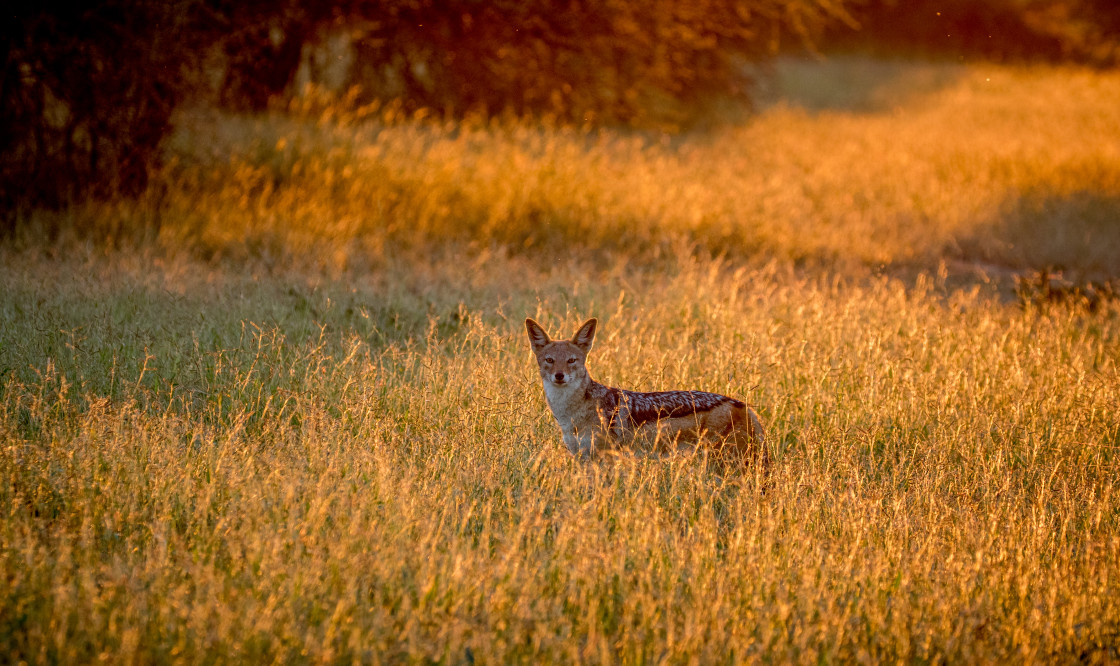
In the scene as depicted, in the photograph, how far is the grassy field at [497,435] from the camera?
322 cm

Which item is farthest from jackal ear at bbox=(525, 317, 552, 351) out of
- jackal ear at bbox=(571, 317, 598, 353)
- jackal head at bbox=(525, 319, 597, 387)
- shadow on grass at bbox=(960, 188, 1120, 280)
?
shadow on grass at bbox=(960, 188, 1120, 280)

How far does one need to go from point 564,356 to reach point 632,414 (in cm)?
51

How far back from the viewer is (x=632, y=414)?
4.68 m

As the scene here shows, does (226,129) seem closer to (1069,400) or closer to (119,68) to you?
(119,68)

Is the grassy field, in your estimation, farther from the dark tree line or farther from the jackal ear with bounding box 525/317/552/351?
the dark tree line

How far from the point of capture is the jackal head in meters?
4.73

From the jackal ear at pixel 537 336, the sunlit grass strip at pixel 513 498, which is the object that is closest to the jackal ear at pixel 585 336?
the jackal ear at pixel 537 336

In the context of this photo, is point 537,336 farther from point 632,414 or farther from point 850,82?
point 850,82

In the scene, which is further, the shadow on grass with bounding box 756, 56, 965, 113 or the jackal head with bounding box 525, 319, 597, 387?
the shadow on grass with bounding box 756, 56, 965, 113

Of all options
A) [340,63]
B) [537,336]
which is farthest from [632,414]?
[340,63]

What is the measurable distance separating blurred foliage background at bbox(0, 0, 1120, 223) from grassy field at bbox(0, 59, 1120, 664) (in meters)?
0.75

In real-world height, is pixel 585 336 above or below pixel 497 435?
above

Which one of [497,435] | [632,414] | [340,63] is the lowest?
[497,435]

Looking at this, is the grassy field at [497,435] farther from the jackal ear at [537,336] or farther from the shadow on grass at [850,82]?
the shadow on grass at [850,82]
